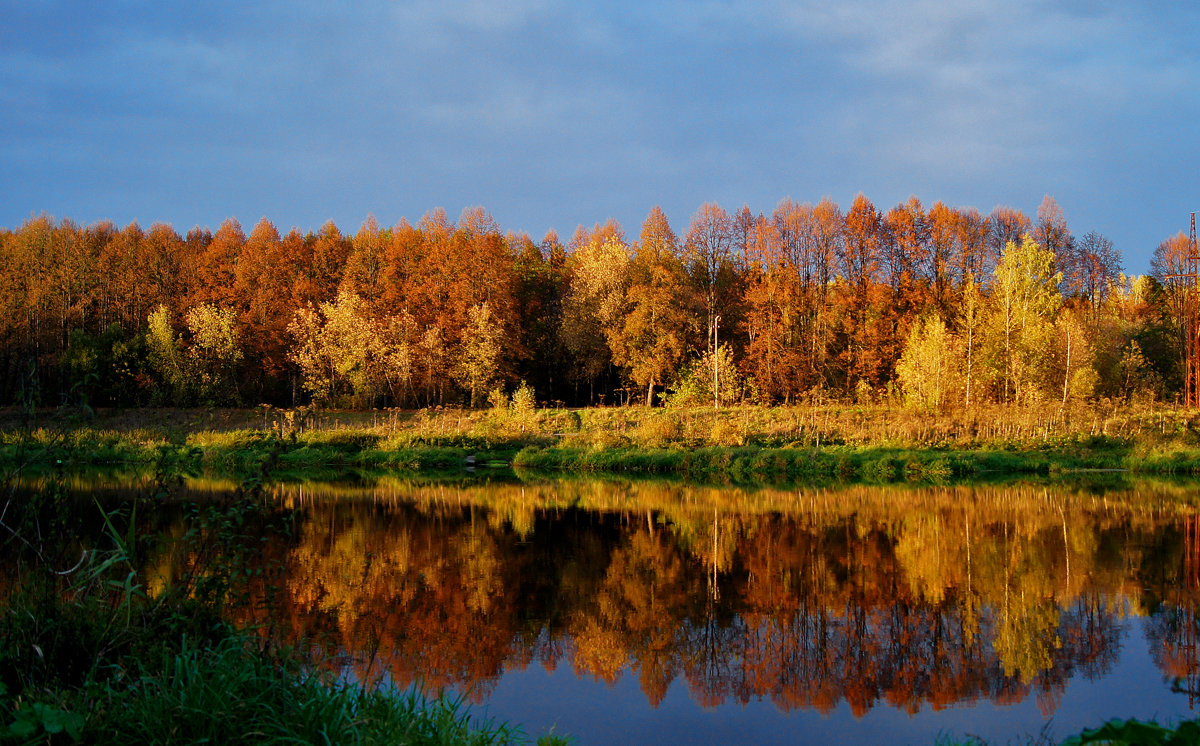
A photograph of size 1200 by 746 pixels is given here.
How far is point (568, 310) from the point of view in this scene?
44.8 metres

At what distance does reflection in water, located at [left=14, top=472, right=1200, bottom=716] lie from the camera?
716 centimetres

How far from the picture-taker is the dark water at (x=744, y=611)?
20.9 feet

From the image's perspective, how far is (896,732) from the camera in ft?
19.6

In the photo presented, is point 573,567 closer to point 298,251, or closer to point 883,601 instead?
point 883,601

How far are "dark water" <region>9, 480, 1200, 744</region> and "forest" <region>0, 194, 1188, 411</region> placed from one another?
23352 mm

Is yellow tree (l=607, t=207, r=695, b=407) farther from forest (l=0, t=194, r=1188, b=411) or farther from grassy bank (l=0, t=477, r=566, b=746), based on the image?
grassy bank (l=0, t=477, r=566, b=746)

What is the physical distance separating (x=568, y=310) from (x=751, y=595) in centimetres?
3566

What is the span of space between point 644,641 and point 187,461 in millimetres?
4411

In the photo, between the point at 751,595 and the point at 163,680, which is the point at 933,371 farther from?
the point at 163,680

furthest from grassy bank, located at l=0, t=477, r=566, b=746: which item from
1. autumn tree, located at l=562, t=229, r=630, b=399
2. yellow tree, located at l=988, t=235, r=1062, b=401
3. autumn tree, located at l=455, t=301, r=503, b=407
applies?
autumn tree, located at l=562, t=229, r=630, b=399

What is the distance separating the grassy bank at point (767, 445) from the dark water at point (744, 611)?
838 cm

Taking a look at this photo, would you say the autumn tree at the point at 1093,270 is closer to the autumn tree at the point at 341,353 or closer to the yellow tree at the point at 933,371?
the yellow tree at the point at 933,371

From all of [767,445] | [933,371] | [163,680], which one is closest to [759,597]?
[163,680]

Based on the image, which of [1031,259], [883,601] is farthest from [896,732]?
[1031,259]
